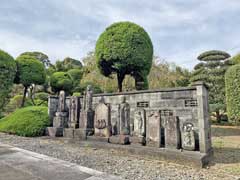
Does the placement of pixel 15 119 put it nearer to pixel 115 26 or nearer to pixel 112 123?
pixel 112 123

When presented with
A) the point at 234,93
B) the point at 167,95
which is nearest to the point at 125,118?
the point at 167,95

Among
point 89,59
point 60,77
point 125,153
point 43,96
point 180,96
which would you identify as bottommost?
point 125,153

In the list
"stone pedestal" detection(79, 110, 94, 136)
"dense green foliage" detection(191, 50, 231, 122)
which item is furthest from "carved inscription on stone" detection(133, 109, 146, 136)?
"dense green foliage" detection(191, 50, 231, 122)

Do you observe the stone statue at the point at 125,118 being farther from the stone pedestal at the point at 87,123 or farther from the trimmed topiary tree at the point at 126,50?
the trimmed topiary tree at the point at 126,50

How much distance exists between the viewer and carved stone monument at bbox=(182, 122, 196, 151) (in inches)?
169

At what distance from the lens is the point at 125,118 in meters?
5.56

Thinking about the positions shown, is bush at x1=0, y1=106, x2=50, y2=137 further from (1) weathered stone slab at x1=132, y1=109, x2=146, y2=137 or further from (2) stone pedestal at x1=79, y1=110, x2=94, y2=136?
(1) weathered stone slab at x1=132, y1=109, x2=146, y2=137

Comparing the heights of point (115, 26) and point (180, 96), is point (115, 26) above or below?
above

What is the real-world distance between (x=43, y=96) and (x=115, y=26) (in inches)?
403

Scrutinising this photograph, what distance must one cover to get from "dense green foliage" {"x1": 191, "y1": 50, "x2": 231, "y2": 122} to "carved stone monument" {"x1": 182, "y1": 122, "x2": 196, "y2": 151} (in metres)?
8.97

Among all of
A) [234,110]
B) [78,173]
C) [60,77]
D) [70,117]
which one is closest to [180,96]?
[78,173]

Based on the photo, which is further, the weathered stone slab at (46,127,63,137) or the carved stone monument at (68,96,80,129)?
the weathered stone slab at (46,127,63,137)

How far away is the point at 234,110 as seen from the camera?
855 cm

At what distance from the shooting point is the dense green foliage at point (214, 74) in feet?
42.7
